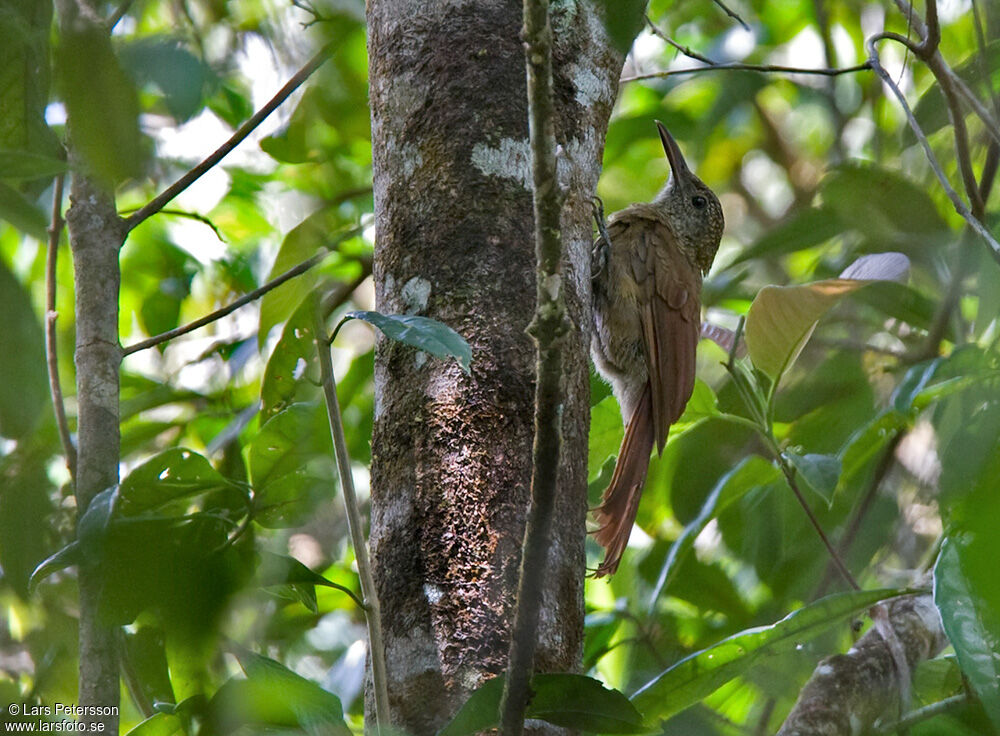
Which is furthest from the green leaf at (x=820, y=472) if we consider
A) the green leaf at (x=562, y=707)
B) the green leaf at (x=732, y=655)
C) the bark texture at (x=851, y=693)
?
the green leaf at (x=562, y=707)

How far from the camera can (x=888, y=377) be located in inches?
105

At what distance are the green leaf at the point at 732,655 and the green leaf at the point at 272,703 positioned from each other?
98 centimetres

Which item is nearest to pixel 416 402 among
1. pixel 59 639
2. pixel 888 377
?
pixel 59 639

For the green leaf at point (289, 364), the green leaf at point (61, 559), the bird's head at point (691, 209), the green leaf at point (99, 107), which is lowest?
the green leaf at point (61, 559)

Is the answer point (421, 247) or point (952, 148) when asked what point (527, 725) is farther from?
point (952, 148)

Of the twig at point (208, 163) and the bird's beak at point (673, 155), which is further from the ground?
the bird's beak at point (673, 155)

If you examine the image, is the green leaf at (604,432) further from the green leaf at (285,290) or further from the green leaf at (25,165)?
the green leaf at (25,165)

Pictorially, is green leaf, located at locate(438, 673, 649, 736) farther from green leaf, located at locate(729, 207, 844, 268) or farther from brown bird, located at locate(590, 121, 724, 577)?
brown bird, located at locate(590, 121, 724, 577)

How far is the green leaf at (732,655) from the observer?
1964 millimetres

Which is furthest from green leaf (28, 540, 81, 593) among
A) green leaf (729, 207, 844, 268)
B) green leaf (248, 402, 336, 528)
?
green leaf (729, 207, 844, 268)

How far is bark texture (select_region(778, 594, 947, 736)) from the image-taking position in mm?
1987

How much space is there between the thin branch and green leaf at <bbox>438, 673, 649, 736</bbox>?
2.29ft

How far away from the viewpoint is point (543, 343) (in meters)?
1.06

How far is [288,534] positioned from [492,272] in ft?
1.94
